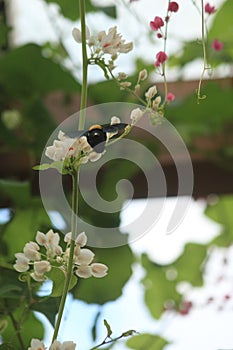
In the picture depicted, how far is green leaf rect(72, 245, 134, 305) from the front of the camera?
708mm

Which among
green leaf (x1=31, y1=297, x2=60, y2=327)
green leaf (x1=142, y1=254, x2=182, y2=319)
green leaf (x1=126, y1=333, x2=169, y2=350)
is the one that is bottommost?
green leaf (x1=142, y1=254, x2=182, y2=319)

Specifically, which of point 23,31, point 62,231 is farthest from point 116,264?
point 23,31

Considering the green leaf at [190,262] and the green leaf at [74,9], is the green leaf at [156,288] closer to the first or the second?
the green leaf at [190,262]

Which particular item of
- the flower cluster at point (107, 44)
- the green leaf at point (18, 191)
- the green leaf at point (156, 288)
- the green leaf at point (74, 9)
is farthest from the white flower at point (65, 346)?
the green leaf at point (156, 288)

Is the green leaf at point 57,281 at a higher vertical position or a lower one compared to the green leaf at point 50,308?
higher

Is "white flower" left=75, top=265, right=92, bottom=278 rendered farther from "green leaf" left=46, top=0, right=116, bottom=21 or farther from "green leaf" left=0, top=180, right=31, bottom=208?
"green leaf" left=46, top=0, right=116, bottom=21

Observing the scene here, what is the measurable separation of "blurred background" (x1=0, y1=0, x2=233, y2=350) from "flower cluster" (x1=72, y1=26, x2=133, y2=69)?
0.27 meters

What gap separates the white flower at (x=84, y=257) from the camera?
14.2 inches

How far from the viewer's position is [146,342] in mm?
778

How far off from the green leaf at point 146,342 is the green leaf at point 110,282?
0.07 m

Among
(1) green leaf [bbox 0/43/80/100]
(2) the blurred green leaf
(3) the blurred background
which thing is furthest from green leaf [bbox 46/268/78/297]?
(2) the blurred green leaf

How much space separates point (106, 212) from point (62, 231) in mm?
203

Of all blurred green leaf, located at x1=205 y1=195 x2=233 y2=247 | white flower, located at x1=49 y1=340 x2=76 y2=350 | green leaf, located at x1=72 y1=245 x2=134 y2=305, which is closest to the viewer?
white flower, located at x1=49 y1=340 x2=76 y2=350

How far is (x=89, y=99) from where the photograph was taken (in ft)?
3.10
